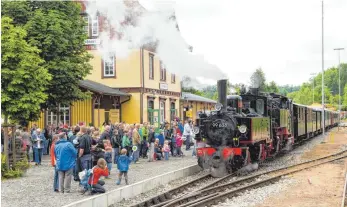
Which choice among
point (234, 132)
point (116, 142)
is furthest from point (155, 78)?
point (234, 132)

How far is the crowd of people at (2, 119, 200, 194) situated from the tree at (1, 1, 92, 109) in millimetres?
2332

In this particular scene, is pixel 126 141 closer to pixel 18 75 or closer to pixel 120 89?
pixel 18 75

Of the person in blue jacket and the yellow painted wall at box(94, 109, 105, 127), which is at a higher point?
the yellow painted wall at box(94, 109, 105, 127)

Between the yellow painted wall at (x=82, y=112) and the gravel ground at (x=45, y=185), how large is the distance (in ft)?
30.6

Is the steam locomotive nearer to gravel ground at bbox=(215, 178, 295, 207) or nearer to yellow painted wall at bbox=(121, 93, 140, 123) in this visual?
gravel ground at bbox=(215, 178, 295, 207)

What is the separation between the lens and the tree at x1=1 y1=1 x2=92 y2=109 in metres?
21.6

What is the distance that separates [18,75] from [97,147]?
21.9 feet

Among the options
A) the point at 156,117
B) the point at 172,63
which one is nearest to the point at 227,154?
the point at 172,63

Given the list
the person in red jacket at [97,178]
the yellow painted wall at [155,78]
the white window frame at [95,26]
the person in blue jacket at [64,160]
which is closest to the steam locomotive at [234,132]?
the person in red jacket at [97,178]

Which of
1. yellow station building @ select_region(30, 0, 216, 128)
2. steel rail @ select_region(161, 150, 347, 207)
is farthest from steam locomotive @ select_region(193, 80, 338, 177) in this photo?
yellow station building @ select_region(30, 0, 216, 128)

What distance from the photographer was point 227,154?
15.1 m

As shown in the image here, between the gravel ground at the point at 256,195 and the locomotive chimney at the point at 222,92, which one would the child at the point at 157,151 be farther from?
the gravel ground at the point at 256,195

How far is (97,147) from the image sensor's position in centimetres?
1304

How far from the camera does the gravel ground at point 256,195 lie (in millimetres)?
11188
